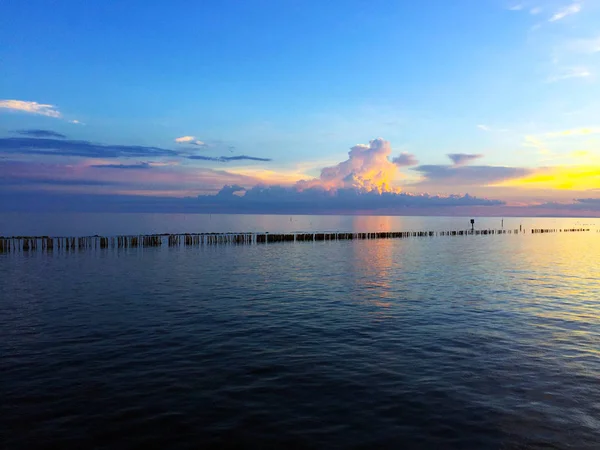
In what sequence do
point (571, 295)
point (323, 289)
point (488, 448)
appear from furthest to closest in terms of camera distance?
1. point (323, 289)
2. point (571, 295)
3. point (488, 448)

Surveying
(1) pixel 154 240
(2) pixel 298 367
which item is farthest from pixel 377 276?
(1) pixel 154 240

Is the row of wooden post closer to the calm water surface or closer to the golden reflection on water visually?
the golden reflection on water

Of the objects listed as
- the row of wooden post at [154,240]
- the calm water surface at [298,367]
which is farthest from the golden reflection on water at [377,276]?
the row of wooden post at [154,240]

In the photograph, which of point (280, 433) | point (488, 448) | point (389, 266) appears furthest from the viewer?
point (389, 266)

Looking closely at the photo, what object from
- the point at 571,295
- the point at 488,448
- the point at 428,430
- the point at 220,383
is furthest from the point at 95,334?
the point at 571,295

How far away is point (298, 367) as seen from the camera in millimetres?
15188

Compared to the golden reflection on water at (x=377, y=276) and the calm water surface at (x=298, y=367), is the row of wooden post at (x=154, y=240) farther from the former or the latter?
the calm water surface at (x=298, y=367)

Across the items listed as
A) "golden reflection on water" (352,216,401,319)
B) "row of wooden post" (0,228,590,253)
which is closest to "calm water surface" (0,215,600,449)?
"golden reflection on water" (352,216,401,319)

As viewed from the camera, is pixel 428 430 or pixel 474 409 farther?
pixel 474 409

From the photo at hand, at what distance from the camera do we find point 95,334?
1912 cm

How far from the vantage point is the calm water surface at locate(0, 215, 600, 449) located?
35.0 feet

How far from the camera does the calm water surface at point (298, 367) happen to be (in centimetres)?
1066

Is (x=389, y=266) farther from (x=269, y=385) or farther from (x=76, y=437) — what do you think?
(x=76, y=437)

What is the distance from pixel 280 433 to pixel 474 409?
5495mm
